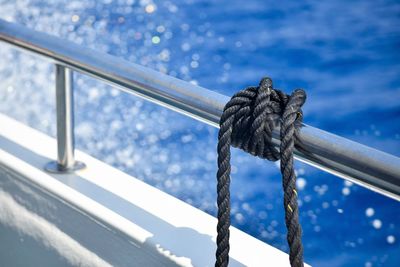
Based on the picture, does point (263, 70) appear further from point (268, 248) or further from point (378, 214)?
point (268, 248)

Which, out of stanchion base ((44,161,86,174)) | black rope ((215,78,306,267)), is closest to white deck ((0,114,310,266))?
stanchion base ((44,161,86,174))

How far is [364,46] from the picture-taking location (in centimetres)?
604

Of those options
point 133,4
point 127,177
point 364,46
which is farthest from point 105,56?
point 133,4

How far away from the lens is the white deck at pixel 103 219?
963 mm

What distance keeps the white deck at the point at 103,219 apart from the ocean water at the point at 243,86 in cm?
194

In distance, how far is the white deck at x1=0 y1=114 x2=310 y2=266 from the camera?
96cm

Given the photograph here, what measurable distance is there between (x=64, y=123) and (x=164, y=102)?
1.24 feet

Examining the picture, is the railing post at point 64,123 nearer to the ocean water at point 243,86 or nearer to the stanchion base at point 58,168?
the stanchion base at point 58,168

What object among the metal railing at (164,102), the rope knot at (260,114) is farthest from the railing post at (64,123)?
the rope knot at (260,114)

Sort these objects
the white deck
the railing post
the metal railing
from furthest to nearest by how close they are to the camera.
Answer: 1. the railing post
2. the white deck
3. the metal railing

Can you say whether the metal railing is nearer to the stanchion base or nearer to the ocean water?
the stanchion base

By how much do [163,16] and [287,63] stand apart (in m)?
1.68

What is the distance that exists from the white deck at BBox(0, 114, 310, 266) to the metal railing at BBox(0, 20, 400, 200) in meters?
0.07

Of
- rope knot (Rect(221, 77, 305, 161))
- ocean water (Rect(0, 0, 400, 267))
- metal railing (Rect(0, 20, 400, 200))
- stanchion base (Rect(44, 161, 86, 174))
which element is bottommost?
ocean water (Rect(0, 0, 400, 267))
